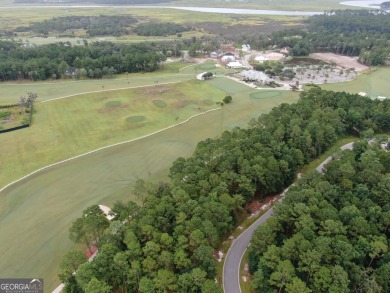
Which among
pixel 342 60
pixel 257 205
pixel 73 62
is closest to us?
pixel 257 205

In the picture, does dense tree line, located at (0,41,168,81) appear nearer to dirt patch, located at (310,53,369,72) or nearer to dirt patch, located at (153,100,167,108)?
dirt patch, located at (153,100,167,108)

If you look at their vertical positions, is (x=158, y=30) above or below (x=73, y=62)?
below

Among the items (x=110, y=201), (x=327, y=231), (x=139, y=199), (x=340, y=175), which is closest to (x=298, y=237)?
(x=327, y=231)

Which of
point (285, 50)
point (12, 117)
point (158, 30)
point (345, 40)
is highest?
point (345, 40)

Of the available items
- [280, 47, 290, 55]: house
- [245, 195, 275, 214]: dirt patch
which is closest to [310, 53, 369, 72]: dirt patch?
[280, 47, 290, 55]: house

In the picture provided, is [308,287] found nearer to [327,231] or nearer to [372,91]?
[327,231]

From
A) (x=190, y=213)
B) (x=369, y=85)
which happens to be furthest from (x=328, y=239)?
(x=369, y=85)

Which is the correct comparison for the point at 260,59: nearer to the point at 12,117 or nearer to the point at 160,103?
the point at 160,103

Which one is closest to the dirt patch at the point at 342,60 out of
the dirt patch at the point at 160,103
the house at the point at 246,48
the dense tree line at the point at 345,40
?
the dense tree line at the point at 345,40
